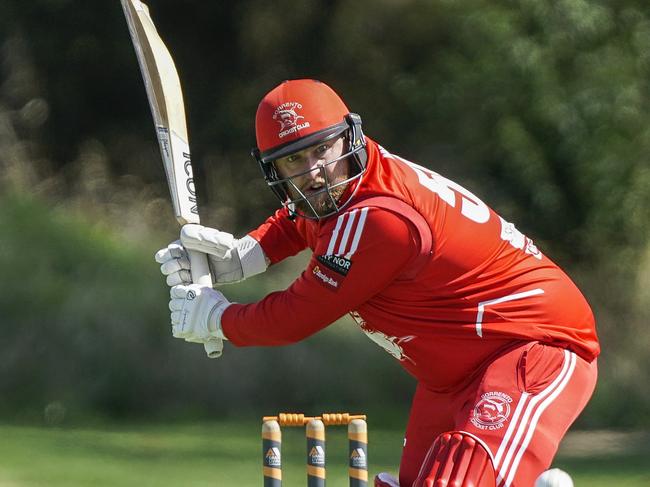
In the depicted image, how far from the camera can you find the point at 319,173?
10.9 feet

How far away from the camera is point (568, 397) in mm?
3254

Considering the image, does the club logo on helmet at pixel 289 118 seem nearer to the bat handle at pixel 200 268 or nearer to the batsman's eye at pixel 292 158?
the batsman's eye at pixel 292 158

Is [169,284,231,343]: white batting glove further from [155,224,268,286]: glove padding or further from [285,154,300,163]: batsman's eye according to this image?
[285,154,300,163]: batsman's eye

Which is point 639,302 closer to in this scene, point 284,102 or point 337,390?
point 337,390

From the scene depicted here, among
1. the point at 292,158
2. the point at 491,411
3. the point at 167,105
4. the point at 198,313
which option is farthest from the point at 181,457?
the point at 491,411

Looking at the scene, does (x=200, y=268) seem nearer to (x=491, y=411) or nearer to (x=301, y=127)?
(x=301, y=127)

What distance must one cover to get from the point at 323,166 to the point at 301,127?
0.11m

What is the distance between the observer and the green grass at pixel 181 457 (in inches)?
263

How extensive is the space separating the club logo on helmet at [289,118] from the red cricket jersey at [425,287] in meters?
0.20

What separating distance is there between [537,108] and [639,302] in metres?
1.49

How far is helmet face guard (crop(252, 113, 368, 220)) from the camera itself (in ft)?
10.9

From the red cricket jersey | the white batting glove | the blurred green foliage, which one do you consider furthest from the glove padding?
the blurred green foliage

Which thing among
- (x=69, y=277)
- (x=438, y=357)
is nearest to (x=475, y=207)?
(x=438, y=357)

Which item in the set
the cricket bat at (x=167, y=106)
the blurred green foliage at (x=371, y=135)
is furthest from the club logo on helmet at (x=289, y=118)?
the blurred green foliage at (x=371, y=135)
